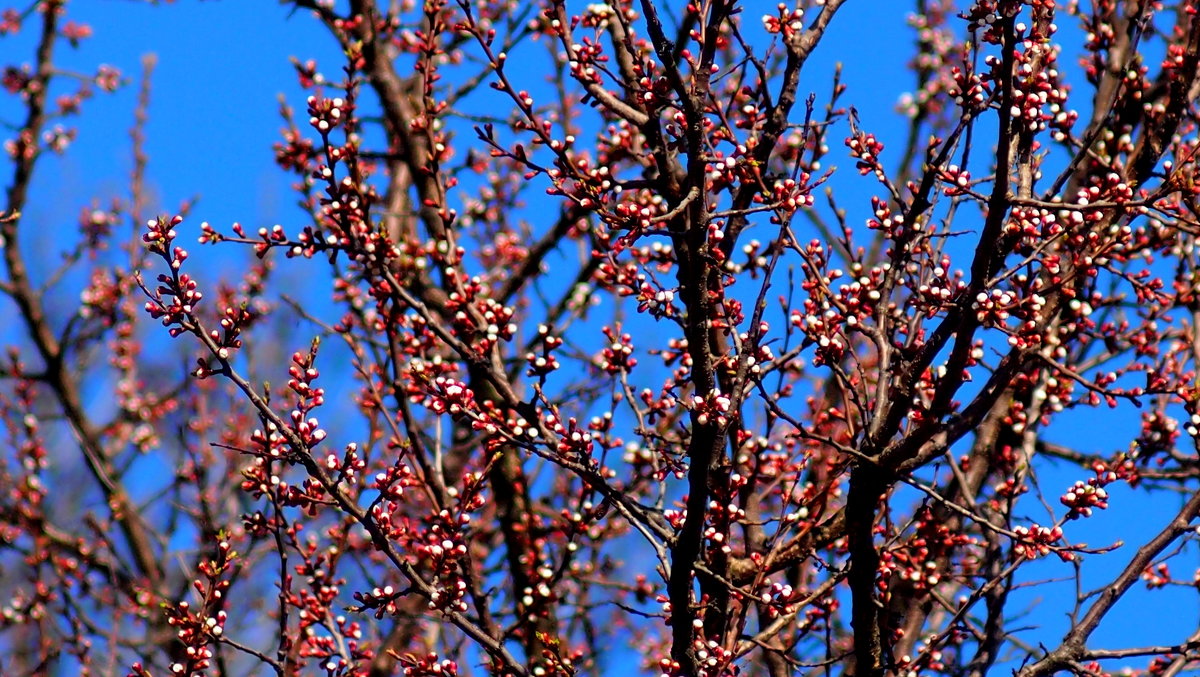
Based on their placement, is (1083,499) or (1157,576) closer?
(1083,499)

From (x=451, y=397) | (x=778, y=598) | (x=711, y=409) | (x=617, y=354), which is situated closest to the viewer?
(x=711, y=409)

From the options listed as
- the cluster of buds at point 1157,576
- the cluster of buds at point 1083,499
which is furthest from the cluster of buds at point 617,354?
the cluster of buds at point 1157,576

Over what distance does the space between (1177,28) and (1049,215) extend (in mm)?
3801

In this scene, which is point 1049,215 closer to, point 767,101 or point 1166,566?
point 767,101

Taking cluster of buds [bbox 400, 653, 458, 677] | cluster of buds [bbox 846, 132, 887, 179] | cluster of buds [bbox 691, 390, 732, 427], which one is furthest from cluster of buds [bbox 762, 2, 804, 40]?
cluster of buds [bbox 400, 653, 458, 677]

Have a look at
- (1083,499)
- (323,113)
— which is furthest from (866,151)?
(323,113)

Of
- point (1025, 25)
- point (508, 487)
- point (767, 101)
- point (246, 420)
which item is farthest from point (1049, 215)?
point (246, 420)

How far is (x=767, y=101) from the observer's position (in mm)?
5332

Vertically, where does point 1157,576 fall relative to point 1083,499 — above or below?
above

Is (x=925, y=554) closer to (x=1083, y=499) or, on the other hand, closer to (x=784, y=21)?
(x=1083, y=499)

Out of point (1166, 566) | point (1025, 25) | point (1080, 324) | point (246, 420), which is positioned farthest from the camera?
point (246, 420)

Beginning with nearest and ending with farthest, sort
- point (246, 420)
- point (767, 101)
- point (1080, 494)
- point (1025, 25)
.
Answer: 1. point (1025, 25)
2. point (1080, 494)
3. point (767, 101)
4. point (246, 420)

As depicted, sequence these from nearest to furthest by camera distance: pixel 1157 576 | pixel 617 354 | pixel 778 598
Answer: pixel 778 598
pixel 617 354
pixel 1157 576

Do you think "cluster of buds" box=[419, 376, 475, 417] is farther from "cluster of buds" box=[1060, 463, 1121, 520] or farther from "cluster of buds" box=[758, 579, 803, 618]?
"cluster of buds" box=[1060, 463, 1121, 520]
